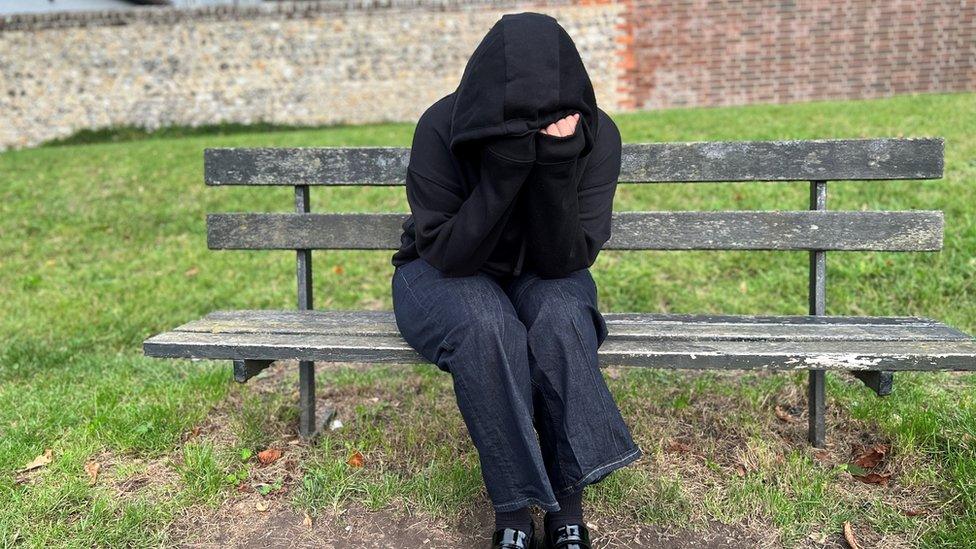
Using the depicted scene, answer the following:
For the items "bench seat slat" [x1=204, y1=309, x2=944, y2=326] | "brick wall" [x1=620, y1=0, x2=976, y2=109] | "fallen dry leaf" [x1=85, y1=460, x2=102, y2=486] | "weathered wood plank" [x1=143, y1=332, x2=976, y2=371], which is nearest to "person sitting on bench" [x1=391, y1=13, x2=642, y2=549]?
"weathered wood plank" [x1=143, y1=332, x2=976, y2=371]

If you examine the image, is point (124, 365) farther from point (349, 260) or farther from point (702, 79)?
point (702, 79)

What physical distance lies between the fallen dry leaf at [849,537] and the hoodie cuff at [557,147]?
1.31 metres

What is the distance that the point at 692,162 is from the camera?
278 cm

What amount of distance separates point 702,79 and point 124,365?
10680mm

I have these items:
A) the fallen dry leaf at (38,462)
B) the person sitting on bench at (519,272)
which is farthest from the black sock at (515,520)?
the fallen dry leaf at (38,462)

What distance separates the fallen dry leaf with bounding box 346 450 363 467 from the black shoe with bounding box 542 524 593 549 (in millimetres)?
818

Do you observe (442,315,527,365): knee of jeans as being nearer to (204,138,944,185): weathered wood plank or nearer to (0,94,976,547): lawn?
(0,94,976,547): lawn

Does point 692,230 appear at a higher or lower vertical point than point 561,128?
lower

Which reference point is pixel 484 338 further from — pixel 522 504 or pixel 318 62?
pixel 318 62

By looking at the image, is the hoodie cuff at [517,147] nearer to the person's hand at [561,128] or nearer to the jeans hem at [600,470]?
the person's hand at [561,128]

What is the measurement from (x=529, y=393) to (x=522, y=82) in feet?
2.67

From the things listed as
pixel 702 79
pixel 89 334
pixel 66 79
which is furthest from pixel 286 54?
pixel 89 334

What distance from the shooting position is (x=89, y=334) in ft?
13.6

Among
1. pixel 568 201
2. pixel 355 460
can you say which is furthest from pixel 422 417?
pixel 568 201
